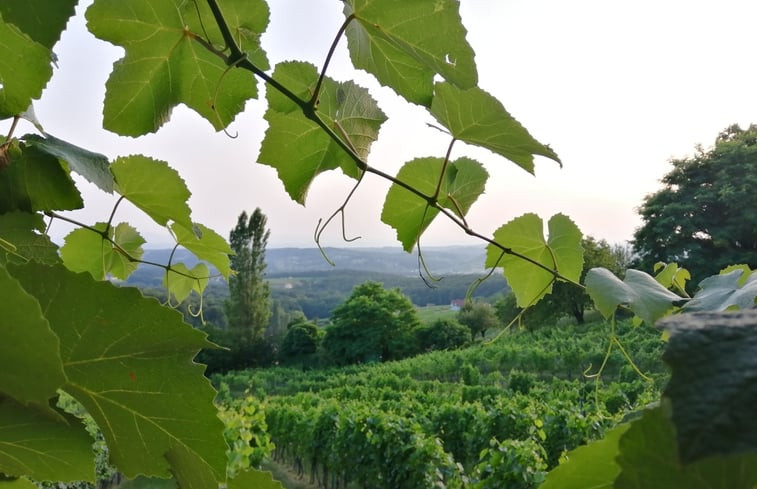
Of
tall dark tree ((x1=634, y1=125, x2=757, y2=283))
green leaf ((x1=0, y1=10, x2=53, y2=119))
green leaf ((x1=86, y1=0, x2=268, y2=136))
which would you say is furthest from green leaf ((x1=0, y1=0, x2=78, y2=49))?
tall dark tree ((x1=634, y1=125, x2=757, y2=283))

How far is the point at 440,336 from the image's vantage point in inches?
1075

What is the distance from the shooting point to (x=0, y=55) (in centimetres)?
41

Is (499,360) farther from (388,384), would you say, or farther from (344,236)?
(344,236)

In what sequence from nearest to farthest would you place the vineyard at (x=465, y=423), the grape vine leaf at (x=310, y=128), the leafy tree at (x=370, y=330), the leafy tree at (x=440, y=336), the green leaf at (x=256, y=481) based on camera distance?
1. the green leaf at (x=256, y=481)
2. the grape vine leaf at (x=310, y=128)
3. the vineyard at (x=465, y=423)
4. the leafy tree at (x=370, y=330)
5. the leafy tree at (x=440, y=336)

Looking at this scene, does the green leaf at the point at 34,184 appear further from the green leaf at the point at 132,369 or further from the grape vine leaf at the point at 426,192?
the grape vine leaf at the point at 426,192

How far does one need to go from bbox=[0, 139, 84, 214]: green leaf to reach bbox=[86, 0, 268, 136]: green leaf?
11cm

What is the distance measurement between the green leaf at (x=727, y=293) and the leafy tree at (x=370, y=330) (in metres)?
26.7

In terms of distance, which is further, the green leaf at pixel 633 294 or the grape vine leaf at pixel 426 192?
the grape vine leaf at pixel 426 192

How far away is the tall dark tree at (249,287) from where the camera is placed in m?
28.3

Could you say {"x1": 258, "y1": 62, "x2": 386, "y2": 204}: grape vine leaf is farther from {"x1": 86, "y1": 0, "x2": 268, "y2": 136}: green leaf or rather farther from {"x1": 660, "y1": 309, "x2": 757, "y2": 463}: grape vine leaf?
{"x1": 660, "y1": 309, "x2": 757, "y2": 463}: grape vine leaf

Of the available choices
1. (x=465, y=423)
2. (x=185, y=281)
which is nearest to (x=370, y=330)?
(x=465, y=423)

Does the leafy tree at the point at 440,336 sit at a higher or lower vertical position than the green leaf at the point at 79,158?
lower

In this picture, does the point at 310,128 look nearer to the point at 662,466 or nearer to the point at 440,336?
the point at 662,466

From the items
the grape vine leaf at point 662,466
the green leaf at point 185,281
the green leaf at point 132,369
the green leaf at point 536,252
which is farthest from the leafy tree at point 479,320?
the grape vine leaf at point 662,466
